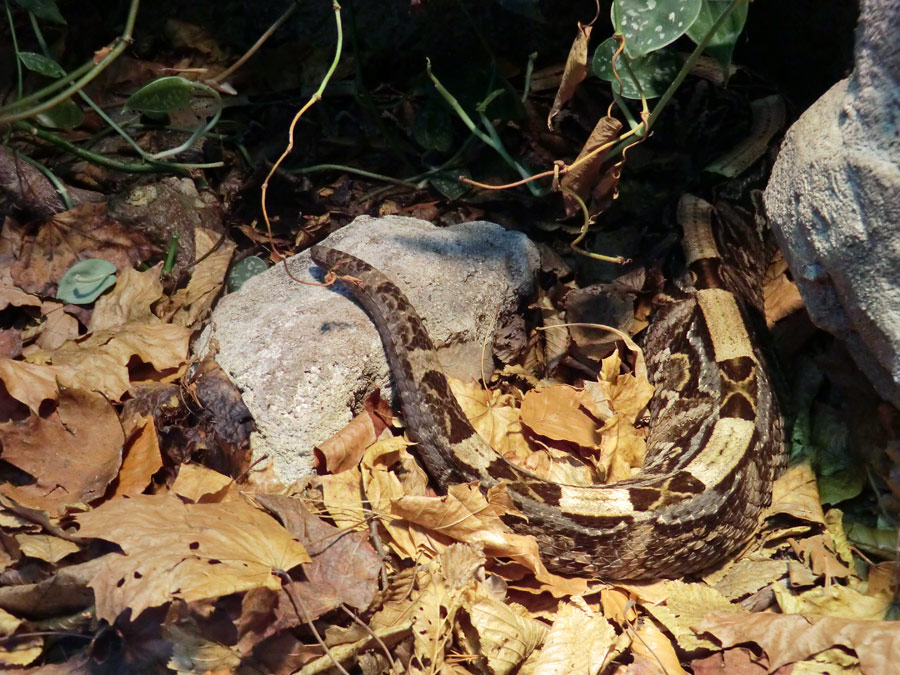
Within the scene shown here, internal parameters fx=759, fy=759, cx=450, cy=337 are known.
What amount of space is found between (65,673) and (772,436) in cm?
A: 360

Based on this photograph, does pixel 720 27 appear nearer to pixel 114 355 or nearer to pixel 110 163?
A: pixel 114 355

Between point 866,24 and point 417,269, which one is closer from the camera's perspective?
point 866,24

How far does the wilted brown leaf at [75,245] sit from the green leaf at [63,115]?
531 millimetres

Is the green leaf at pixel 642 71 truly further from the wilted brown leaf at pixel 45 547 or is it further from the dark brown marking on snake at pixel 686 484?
the wilted brown leaf at pixel 45 547

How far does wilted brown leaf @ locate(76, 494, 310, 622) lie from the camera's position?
2850 millimetres

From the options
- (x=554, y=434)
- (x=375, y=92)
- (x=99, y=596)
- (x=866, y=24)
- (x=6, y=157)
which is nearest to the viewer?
(x=99, y=596)

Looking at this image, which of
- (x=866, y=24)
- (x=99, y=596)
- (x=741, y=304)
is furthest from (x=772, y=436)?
(x=99, y=596)

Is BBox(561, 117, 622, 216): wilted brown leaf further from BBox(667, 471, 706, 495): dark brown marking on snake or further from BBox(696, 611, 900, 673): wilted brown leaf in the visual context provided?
BBox(696, 611, 900, 673): wilted brown leaf

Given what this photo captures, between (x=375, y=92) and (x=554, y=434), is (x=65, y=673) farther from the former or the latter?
(x=375, y=92)

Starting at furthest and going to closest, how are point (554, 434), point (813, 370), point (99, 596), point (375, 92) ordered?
point (375, 92), point (813, 370), point (554, 434), point (99, 596)

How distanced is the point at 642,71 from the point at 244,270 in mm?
2715

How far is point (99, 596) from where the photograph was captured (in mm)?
2855

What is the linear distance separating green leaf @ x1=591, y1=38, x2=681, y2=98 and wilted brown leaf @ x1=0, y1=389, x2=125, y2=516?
10.2 ft

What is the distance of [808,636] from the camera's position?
3330mm
